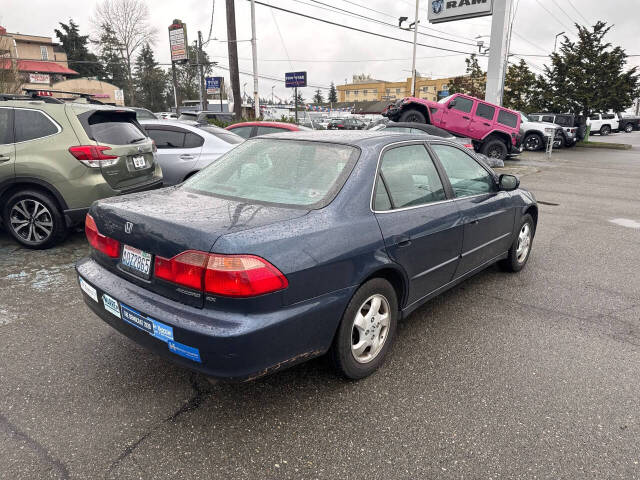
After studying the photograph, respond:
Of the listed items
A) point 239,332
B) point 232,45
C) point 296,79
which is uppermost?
point 232,45

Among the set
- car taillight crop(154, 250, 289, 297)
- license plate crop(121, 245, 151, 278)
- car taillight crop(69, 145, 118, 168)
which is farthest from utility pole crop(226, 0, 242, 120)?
car taillight crop(154, 250, 289, 297)

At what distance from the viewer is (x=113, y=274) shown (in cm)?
265

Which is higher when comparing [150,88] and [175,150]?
[150,88]

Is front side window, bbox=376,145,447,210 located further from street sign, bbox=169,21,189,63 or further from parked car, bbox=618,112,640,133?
parked car, bbox=618,112,640,133

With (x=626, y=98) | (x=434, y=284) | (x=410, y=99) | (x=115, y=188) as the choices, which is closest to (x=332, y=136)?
(x=434, y=284)

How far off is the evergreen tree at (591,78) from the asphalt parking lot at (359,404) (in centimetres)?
2542

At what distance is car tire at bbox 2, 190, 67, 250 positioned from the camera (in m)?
4.96

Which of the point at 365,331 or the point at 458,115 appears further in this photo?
the point at 458,115

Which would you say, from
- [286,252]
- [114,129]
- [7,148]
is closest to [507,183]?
[286,252]

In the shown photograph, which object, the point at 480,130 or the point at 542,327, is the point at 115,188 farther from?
the point at 480,130

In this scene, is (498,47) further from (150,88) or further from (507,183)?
(150,88)

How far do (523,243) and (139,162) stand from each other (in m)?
4.57

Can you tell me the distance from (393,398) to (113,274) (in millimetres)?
1819

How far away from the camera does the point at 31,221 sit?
16.6 ft
